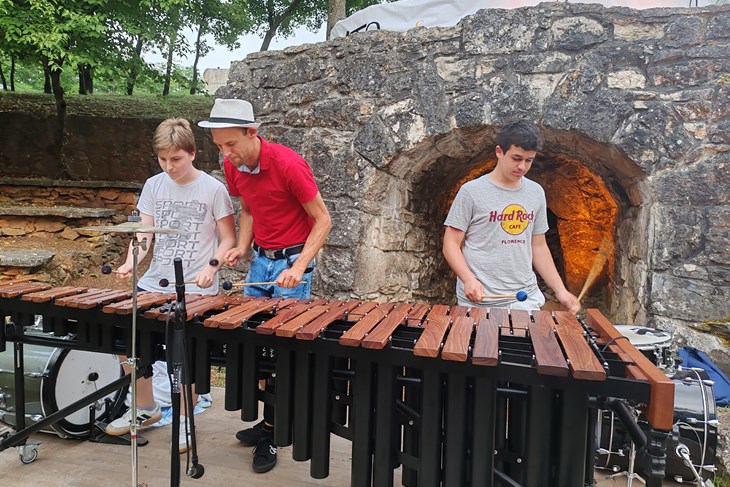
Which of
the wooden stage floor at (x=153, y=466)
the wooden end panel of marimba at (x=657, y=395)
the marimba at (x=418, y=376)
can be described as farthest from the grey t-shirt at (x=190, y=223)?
the wooden end panel of marimba at (x=657, y=395)

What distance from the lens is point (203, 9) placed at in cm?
956

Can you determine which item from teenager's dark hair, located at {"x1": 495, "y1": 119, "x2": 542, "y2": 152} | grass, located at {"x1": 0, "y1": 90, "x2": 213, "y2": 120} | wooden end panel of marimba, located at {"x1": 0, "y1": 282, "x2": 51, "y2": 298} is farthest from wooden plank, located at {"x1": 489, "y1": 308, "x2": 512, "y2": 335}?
grass, located at {"x1": 0, "y1": 90, "x2": 213, "y2": 120}

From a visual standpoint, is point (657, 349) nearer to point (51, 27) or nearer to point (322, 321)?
point (322, 321)

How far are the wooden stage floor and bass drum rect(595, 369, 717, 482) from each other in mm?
157

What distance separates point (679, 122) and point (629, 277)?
4.26 feet

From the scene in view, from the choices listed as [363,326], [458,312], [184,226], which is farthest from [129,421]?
[458,312]

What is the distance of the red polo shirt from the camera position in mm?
2516

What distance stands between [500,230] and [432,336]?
3.50 feet

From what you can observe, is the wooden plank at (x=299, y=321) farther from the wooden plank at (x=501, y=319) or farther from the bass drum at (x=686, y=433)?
the bass drum at (x=686, y=433)

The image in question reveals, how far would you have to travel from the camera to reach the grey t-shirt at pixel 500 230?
2.61 meters

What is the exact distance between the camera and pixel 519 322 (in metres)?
1.97

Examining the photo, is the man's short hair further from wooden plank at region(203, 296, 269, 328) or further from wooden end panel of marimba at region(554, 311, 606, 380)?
wooden end panel of marimba at region(554, 311, 606, 380)

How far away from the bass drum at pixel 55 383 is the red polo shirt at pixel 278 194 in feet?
3.80

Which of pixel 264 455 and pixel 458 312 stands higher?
pixel 458 312
